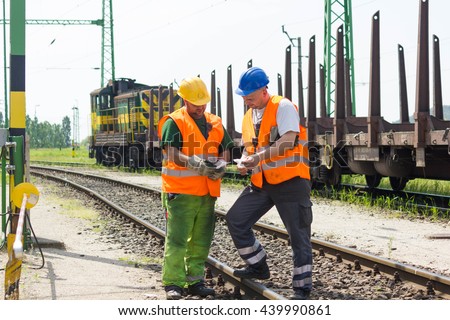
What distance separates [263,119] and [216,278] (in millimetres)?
1754

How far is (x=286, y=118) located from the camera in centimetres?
548

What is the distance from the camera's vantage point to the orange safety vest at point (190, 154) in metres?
5.70

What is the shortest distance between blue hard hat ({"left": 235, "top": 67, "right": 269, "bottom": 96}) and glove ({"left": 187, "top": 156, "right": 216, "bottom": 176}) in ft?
2.16

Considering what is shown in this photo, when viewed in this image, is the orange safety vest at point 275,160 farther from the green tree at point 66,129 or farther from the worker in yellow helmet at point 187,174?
the green tree at point 66,129

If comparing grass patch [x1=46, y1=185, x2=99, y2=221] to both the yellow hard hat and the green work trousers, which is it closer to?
the green work trousers

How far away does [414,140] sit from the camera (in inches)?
447

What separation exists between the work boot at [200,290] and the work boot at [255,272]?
1.11 ft

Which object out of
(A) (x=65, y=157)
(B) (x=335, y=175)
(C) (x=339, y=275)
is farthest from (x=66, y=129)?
(C) (x=339, y=275)

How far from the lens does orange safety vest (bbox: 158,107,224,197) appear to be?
5.70m

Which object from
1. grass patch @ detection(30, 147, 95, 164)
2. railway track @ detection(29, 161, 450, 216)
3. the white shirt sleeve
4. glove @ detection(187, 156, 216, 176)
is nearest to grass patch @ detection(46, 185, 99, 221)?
railway track @ detection(29, 161, 450, 216)

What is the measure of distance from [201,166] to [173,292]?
107cm

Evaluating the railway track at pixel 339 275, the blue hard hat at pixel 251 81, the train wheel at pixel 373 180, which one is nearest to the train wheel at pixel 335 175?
the train wheel at pixel 373 180

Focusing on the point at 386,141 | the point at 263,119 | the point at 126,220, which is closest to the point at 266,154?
the point at 263,119

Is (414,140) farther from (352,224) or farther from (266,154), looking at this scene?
(266,154)
